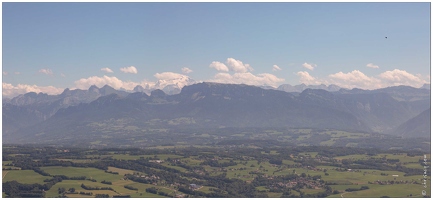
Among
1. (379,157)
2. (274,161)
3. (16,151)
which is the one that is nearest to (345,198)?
(274,161)

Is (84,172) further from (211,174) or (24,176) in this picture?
(211,174)

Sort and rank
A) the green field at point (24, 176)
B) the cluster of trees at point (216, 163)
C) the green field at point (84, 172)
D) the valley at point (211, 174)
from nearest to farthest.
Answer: the valley at point (211, 174), the green field at point (24, 176), the green field at point (84, 172), the cluster of trees at point (216, 163)

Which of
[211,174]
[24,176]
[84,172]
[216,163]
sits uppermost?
[216,163]

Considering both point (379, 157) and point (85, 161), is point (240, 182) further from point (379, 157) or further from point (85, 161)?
point (379, 157)

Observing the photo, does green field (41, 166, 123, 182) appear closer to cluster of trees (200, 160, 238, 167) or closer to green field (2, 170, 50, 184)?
green field (2, 170, 50, 184)

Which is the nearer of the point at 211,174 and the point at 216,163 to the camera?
the point at 211,174

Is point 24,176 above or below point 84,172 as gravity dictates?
below

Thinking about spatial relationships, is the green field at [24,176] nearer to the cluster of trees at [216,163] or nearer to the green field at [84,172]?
the green field at [84,172]

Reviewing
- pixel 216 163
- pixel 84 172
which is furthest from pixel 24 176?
pixel 216 163

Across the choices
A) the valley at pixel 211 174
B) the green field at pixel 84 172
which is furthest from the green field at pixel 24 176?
the green field at pixel 84 172

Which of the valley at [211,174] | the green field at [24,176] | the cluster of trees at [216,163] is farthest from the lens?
the cluster of trees at [216,163]

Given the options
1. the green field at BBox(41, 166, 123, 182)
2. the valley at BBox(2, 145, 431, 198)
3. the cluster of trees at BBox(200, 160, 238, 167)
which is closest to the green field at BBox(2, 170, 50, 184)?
the valley at BBox(2, 145, 431, 198)
